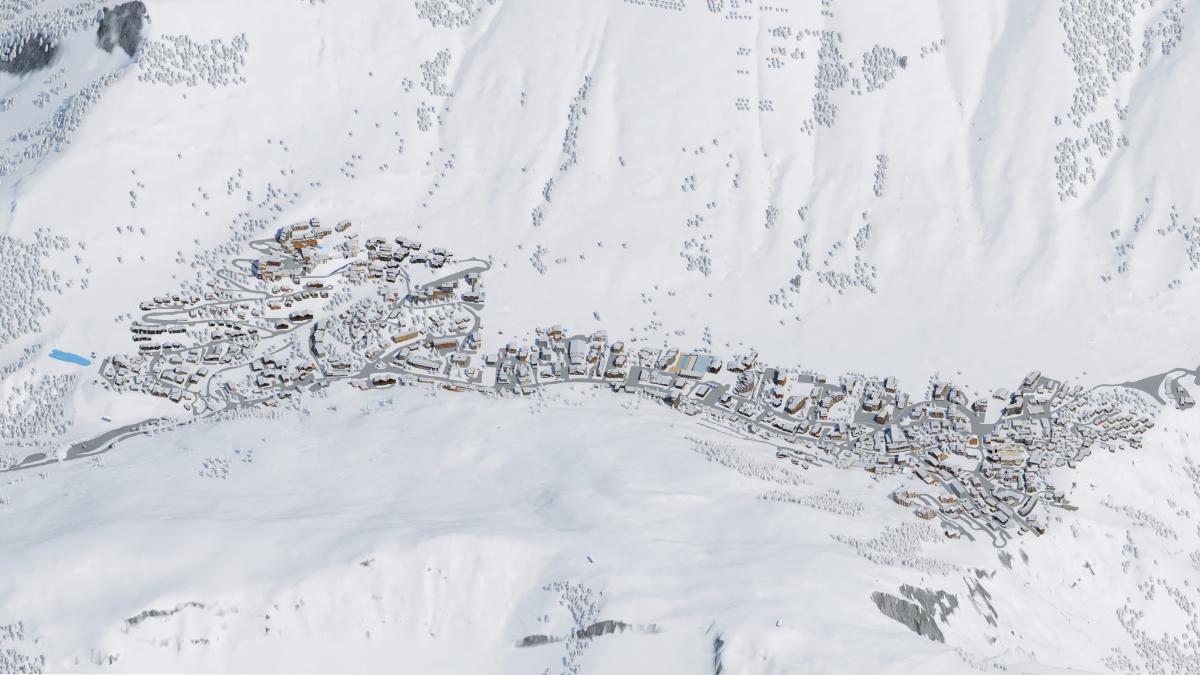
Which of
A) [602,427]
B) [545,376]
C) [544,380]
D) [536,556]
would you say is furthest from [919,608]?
[545,376]

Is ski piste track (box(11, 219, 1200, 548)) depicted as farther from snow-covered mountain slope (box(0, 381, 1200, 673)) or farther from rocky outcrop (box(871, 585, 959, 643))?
rocky outcrop (box(871, 585, 959, 643))

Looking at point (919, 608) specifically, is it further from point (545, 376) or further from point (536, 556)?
point (545, 376)

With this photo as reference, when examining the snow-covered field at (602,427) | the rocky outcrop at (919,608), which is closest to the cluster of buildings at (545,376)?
the snow-covered field at (602,427)

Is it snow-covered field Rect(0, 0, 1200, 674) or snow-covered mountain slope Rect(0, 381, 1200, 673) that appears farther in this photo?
snow-covered field Rect(0, 0, 1200, 674)

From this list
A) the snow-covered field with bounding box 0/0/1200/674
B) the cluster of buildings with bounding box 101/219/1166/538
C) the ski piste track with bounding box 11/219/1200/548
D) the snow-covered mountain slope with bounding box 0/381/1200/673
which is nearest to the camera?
the snow-covered mountain slope with bounding box 0/381/1200/673

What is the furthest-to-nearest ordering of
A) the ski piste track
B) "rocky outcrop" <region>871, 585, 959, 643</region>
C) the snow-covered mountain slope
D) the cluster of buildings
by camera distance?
the cluster of buildings → the ski piste track → "rocky outcrop" <region>871, 585, 959, 643</region> → the snow-covered mountain slope

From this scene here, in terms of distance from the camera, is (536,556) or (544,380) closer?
(536,556)

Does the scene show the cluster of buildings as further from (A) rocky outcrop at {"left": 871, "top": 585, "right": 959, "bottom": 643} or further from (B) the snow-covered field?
(A) rocky outcrop at {"left": 871, "top": 585, "right": 959, "bottom": 643}

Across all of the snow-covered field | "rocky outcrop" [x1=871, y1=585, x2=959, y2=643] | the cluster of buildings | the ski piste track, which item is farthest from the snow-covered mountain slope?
the cluster of buildings

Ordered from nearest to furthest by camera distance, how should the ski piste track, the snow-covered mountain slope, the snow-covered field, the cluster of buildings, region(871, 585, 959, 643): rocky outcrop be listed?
the snow-covered mountain slope
the snow-covered field
region(871, 585, 959, 643): rocky outcrop
the ski piste track
the cluster of buildings
